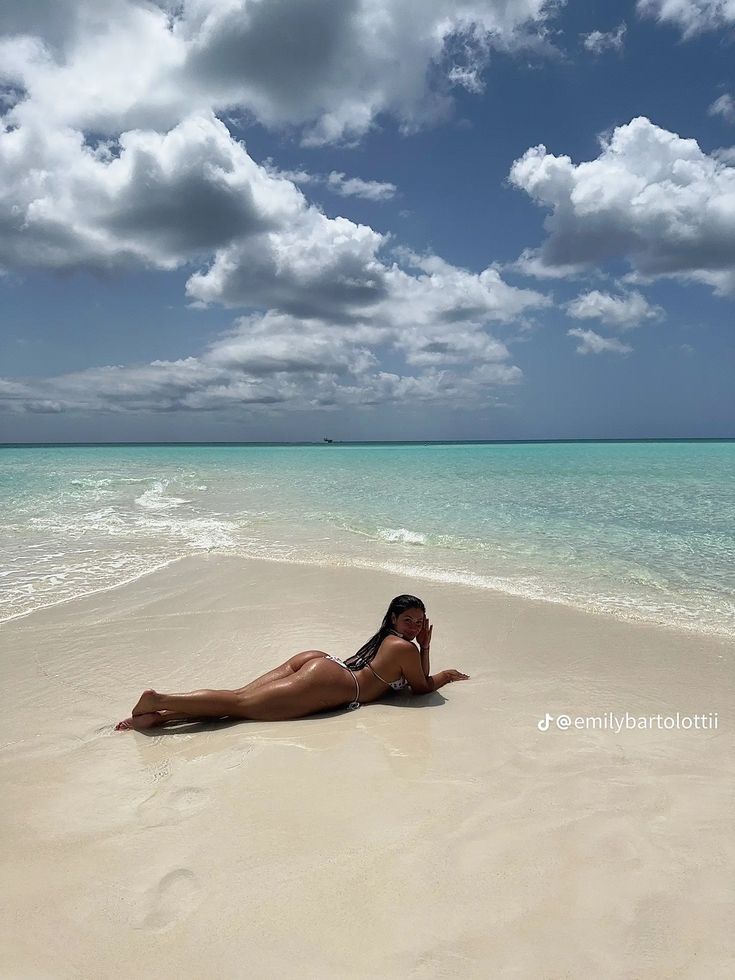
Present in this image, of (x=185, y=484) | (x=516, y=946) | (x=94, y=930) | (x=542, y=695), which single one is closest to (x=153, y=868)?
(x=94, y=930)

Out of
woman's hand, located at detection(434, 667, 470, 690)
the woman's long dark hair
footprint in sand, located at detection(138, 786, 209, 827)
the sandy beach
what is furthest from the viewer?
woman's hand, located at detection(434, 667, 470, 690)

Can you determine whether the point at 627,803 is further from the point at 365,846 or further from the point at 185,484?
the point at 185,484

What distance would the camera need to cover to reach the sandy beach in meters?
2.25

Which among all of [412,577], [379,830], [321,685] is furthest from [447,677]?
[412,577]

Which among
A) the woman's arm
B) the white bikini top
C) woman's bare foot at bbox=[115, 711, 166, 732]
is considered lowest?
woman's bare foot at bbox=[115, 711, 166, 732]

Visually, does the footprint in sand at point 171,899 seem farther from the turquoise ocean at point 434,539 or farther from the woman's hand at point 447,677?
the turquoise ocean at point 434,539

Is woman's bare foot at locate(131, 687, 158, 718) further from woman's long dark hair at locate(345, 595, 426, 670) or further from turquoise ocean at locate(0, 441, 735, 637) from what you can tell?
turquoise ocean at locate(0, 441, 735, 637)

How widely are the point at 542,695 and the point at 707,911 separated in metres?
2.48

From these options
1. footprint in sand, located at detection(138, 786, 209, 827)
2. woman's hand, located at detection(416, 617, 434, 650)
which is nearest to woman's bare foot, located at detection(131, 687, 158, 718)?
footprint in sand, located at detection(138, 786, 209, 827)

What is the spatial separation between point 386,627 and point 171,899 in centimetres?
263

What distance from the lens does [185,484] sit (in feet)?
92.4

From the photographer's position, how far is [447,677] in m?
5.12

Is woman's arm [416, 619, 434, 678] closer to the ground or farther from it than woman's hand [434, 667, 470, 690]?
farther from it

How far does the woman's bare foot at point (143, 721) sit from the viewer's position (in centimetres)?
420
